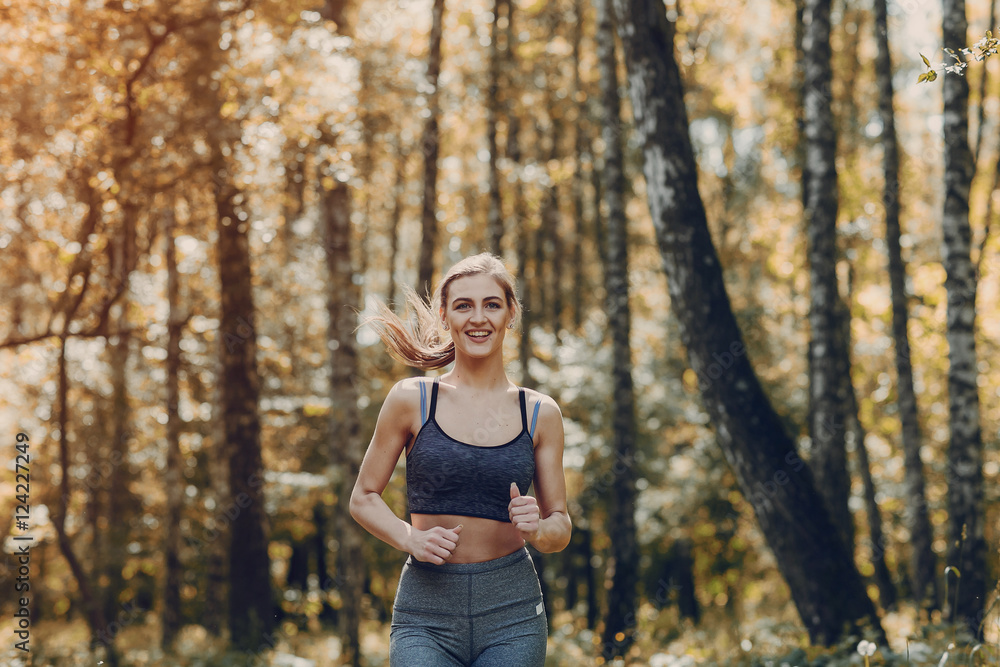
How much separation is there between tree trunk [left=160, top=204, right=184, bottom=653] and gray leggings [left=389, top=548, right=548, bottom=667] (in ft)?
35.6

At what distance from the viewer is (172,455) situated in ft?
44.9

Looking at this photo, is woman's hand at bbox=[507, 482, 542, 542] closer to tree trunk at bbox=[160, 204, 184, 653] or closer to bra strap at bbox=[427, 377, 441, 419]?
bra strap at bbox=[427, 377, 441, 419]

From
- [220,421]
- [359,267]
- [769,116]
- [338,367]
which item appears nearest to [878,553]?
[338,367]

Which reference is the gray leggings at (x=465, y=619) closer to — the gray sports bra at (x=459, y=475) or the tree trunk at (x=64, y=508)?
the gray sports bra at (x=459, y=475)

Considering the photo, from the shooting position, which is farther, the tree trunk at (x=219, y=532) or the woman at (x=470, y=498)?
the tree trunk at (x=219, y=532)

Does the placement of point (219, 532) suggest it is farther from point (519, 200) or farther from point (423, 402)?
point (423, 402)

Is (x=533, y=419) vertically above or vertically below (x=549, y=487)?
above

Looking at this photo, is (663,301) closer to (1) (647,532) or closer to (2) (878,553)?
(1) (647,532)

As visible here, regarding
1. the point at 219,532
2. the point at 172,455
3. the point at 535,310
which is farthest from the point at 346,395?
the point at 535,310

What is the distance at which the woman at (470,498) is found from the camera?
2881mm

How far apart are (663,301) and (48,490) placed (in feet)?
53.6

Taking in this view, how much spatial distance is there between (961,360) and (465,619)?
6270mm

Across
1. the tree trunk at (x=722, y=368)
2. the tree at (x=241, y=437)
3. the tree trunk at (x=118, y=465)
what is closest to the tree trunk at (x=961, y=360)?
the tree trunk at (x=722, y=368)

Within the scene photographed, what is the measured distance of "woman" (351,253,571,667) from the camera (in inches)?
113
